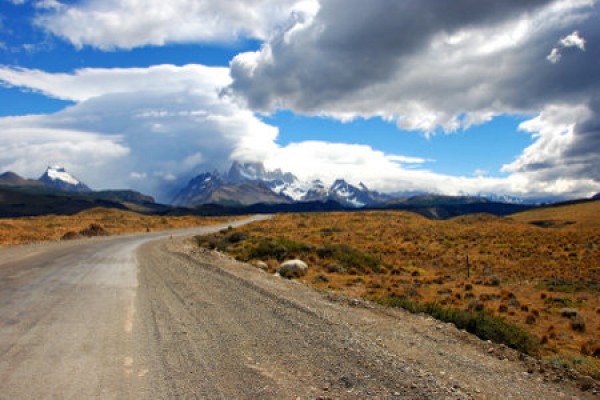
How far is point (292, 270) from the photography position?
69.5 ft

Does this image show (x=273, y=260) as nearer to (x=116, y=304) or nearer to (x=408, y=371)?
(x=116, y=304)

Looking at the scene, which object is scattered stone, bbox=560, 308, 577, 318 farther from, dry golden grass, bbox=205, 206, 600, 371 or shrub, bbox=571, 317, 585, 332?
shrub, bbox=571, 317, 585, 332

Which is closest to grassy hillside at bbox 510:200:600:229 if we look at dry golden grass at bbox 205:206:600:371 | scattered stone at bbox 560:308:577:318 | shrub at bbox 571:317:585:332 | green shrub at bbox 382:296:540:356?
dry golden grass at bbox 205:206:600:371

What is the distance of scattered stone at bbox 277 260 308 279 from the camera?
2067 cm

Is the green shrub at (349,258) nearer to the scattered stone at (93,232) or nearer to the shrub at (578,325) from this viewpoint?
the shrub at (578,325)

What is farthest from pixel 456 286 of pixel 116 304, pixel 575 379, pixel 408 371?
pixel 116 304

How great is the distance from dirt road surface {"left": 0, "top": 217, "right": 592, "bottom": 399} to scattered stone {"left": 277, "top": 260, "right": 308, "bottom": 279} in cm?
609

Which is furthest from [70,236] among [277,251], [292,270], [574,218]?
[574,218]

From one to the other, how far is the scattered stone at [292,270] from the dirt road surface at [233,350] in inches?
240

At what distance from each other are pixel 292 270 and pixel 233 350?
13.0 metres

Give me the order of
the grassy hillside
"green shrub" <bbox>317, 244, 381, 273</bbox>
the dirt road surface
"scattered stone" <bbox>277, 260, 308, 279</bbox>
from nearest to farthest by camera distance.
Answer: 1. the dirt road surface
2. "scattered stone" <bbox>277, 260, 308, 279</bbox>
3. "green shrub" <bbox>317, 244, 381, 273</bbox>
4. the grassy hillside

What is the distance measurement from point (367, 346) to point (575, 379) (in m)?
4.00

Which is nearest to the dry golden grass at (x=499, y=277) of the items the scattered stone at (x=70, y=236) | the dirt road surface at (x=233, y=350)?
the dirt road surface at (x=233, y=350)

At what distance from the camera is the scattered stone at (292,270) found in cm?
2067
